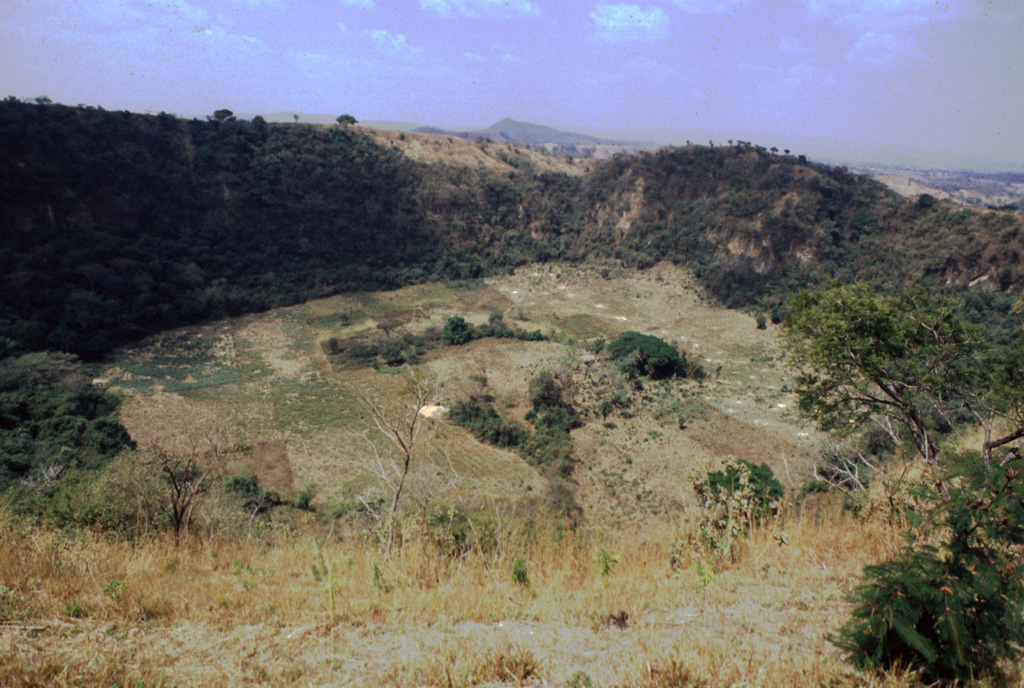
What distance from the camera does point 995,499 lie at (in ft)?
7.86

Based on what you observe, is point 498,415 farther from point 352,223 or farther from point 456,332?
point 352,223

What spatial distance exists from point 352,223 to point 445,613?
37.2 metres

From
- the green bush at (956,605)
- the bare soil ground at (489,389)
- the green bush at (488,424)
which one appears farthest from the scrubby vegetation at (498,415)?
the bare soil ground at (489,389)

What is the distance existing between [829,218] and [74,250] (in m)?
46.7

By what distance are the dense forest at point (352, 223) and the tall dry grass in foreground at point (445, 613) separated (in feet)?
68.2

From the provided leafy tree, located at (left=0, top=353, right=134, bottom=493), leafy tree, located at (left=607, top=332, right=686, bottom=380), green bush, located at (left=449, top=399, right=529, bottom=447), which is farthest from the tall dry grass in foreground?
leafy tree, located at (left=607, top=332, right=686, bottom=380)

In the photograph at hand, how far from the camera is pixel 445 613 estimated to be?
11.5 feet

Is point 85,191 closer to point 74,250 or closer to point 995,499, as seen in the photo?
point 74,250

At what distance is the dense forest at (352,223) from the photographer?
963 inches

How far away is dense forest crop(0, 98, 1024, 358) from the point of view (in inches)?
963

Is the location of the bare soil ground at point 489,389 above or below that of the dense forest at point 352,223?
below

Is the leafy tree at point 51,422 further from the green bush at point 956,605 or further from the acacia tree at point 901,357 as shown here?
the acacia tree at point 901,357

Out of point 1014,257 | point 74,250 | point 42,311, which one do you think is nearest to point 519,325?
point 42,311

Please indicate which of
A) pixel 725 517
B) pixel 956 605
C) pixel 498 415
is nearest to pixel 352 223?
pixel 498 415
